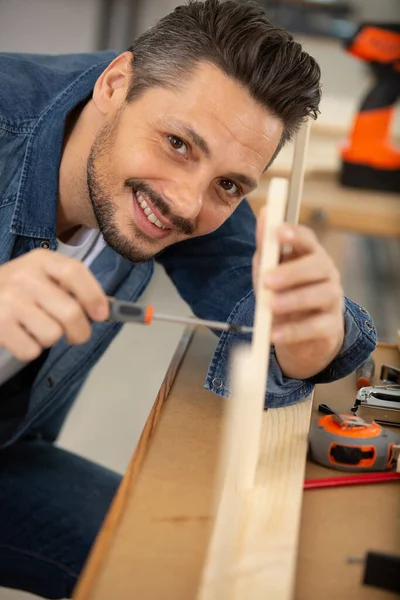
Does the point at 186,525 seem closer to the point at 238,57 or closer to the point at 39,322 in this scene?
the point at 39,322

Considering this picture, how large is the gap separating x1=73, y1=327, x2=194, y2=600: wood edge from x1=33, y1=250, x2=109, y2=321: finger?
6.5 inches

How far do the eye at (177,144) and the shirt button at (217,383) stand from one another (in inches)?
12.5

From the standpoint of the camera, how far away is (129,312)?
2.50 ft

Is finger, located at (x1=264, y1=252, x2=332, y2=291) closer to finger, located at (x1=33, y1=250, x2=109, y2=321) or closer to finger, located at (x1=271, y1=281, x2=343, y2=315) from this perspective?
finger, located at (x1=271, y1=281, x2=343, y2=315)

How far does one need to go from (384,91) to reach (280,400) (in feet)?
6.85

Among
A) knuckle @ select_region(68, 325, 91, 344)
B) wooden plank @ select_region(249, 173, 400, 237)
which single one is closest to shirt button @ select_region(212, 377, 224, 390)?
knuckle @ select_region(68, 325, 91, 344)

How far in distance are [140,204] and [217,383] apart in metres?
0.30

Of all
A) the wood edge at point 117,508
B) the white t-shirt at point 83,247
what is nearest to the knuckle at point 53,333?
the wood edge at point 117,508

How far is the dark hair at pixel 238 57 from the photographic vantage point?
104cm

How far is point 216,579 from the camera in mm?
596

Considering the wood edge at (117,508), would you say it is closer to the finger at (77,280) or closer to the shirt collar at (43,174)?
the finger at (77,280)

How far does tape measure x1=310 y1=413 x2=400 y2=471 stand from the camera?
2.72 feet

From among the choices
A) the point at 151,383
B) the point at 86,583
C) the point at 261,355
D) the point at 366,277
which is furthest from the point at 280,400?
the point at 366,277

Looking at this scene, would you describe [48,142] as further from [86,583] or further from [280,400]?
[86,583]
